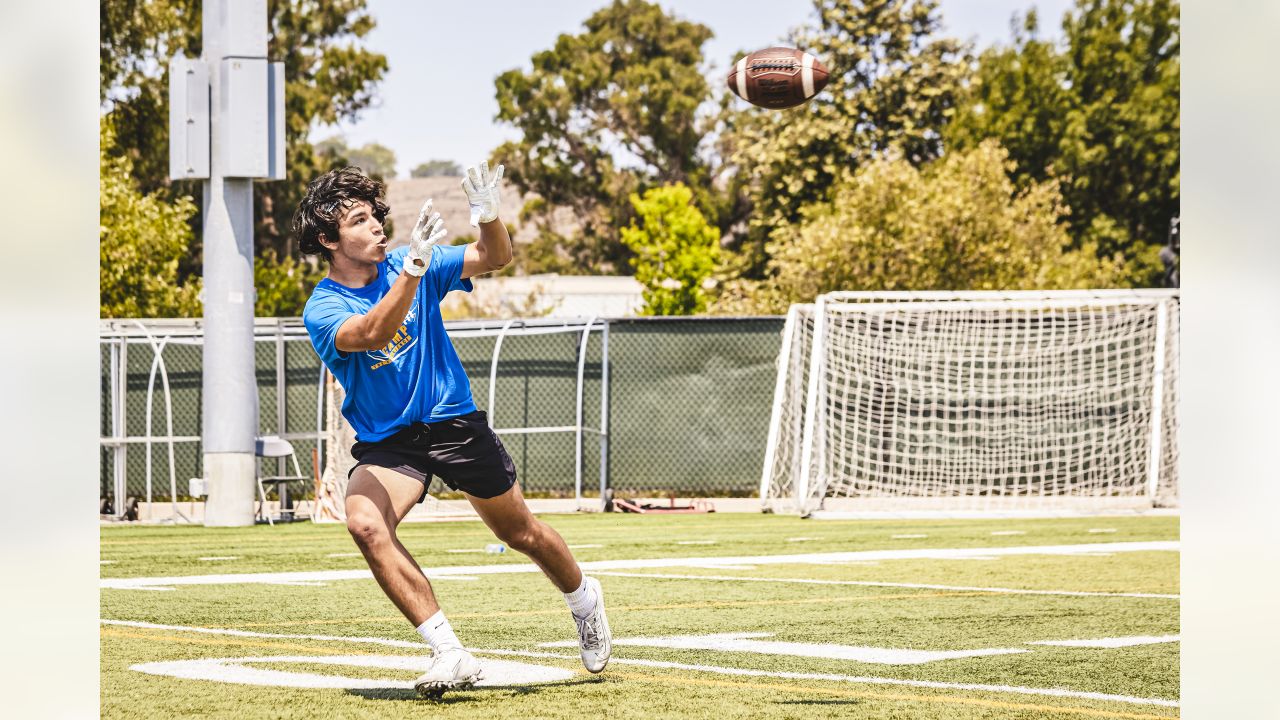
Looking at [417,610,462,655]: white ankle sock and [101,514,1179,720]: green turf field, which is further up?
[417,610,462,655]: white ankle sock

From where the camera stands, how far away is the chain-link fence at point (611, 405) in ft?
64.9

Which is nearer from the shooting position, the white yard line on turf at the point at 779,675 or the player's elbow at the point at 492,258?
the white yard line on turf at the point at 779,675

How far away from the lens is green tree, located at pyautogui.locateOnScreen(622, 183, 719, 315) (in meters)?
46.3

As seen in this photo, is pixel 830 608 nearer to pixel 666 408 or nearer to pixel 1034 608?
pixel 1034 608

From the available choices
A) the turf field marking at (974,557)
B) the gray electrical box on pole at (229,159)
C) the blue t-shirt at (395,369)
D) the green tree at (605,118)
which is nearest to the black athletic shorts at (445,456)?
the blue t-shirt at (395,369)

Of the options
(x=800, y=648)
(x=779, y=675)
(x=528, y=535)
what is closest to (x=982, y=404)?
(x=800, y=648)

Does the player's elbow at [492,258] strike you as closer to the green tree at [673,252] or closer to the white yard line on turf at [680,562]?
the white yard line on turf at [680,562]

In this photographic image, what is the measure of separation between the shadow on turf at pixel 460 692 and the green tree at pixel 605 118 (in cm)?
5704

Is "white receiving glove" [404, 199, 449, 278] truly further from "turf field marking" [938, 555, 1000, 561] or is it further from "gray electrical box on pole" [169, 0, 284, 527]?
"gray electrical box on pole" [169, 0, 284, 527]

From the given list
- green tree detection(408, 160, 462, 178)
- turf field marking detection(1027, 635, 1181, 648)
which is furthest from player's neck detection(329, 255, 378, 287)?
green tree detection(408, 160, 462, 178)

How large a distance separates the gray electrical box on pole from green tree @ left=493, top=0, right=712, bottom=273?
46.8 meters

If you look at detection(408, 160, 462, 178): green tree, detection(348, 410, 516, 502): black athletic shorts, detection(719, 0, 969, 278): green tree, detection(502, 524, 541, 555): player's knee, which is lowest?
detection(502, 524, 541, 555): player's knee

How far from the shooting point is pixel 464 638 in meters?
7.47
